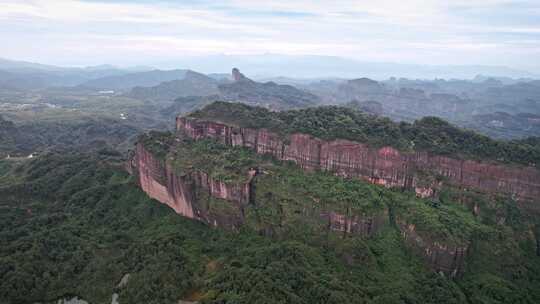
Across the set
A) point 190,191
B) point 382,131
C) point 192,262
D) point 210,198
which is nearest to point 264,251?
point 192,262

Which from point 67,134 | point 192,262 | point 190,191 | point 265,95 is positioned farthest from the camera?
point 265,95

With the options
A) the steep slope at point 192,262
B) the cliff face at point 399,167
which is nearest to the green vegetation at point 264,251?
the steep slope at point 192,262

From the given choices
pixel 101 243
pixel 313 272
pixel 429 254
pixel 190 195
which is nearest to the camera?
pixel 313 272

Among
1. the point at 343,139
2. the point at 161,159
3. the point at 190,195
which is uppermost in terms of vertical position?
the point at 343,139

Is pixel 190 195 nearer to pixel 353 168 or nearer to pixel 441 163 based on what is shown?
pixel 353 168

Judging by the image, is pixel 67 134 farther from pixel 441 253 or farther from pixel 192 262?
pixel 441 253

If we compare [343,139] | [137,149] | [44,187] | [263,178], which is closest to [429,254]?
[343,139]
